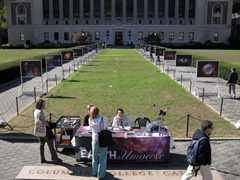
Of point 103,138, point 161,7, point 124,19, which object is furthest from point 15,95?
point 161,7

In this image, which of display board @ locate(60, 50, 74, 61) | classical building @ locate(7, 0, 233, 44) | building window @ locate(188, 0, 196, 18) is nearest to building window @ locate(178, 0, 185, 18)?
classical building @ locate(7, 0, 233, 44)

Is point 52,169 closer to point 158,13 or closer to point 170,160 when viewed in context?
point 170,160

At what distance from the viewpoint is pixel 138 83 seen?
2223cm

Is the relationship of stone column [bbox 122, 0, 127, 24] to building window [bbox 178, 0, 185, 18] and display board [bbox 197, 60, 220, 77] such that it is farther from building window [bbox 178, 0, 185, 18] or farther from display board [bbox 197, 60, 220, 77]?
display board [bbox 197, 60, 220, 77]

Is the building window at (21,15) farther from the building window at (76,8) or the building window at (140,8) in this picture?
Answer: the building window at (140,8)

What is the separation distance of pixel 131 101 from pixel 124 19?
81.5 meters

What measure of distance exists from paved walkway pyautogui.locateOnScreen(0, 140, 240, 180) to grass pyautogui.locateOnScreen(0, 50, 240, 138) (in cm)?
112

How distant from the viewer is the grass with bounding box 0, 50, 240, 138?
12414mm

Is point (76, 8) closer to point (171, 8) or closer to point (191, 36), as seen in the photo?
point (171, 8)

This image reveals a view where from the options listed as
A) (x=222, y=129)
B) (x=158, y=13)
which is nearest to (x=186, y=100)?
(x=222, y=129)

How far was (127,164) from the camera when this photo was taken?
872 cm

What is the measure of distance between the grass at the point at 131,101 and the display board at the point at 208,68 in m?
1.68

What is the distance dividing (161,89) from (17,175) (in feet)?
44.2

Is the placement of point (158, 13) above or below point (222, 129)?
above
